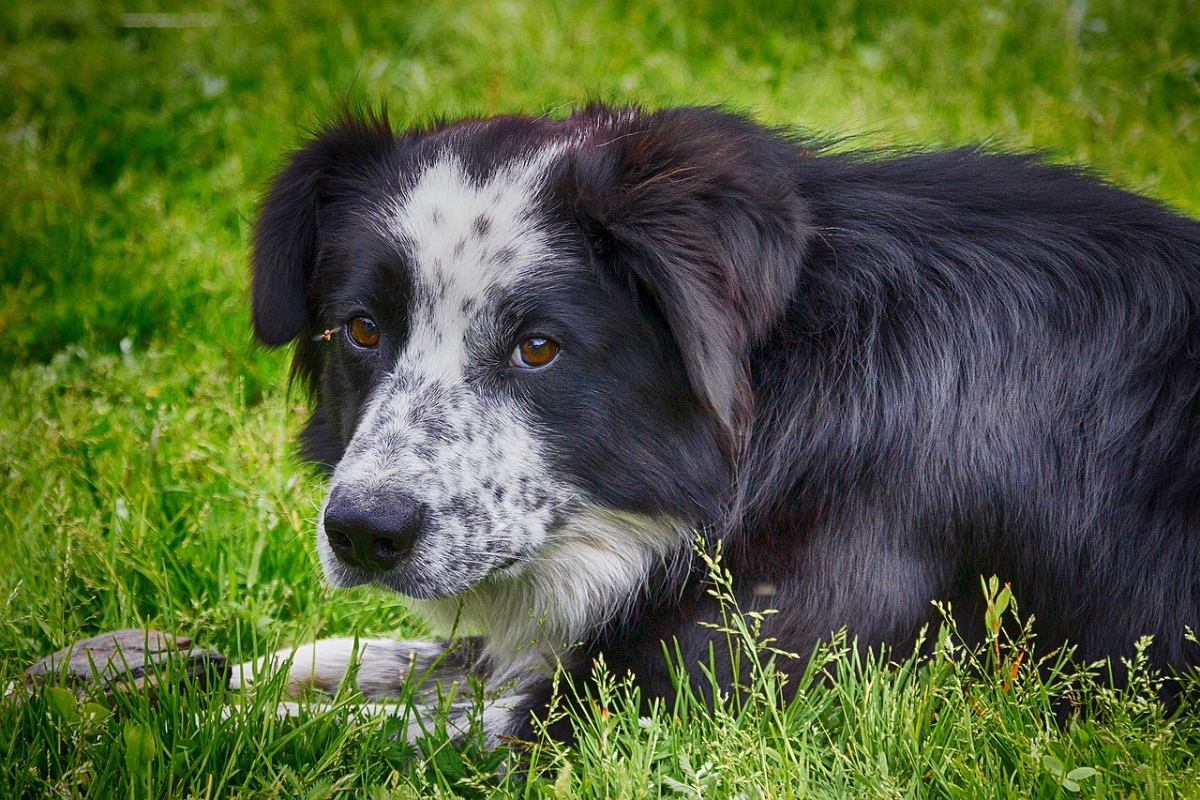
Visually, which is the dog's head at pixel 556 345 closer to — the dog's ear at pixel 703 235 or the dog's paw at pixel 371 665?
the dog's ear at pixel 703 235

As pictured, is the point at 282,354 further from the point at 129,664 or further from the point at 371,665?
the point at 129,664

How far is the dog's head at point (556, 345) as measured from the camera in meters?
2.46

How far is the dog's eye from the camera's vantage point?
259cm

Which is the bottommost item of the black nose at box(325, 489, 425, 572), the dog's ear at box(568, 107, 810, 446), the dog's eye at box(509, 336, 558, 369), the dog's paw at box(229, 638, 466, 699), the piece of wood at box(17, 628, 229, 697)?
the dog's paw at box(229, 638, 466, 699)

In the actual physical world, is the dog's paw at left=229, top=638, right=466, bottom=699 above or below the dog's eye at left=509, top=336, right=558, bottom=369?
below

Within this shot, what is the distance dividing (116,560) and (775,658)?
190cm

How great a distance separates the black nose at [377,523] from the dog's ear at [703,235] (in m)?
0.65

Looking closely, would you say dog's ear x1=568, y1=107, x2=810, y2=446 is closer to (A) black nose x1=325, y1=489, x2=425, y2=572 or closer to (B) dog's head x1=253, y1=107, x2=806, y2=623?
(B) dog's head x1=253, y1=107, x2=806, y2=623

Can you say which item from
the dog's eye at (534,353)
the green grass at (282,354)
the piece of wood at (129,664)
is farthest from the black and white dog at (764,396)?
the piece of wood at (129,664)

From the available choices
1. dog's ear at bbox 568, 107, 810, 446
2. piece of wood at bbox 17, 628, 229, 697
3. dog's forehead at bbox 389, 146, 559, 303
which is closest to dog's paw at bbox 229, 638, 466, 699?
piece of wood at bbox 17, 628, 229, 697

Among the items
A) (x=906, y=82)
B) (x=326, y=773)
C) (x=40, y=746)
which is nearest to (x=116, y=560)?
(x=40, y=746)

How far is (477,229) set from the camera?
8.58 feet

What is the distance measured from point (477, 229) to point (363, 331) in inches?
15.4

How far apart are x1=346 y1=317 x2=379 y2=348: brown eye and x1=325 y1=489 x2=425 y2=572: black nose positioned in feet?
1.40
